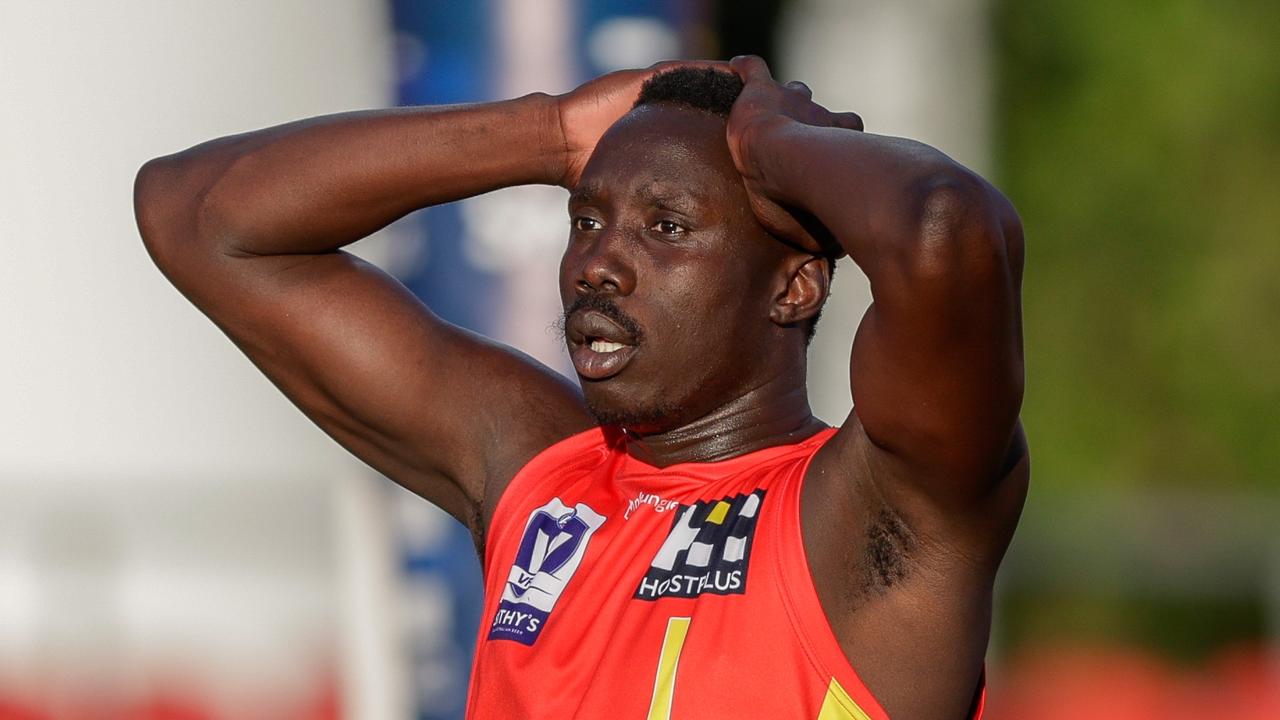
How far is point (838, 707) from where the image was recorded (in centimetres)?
286

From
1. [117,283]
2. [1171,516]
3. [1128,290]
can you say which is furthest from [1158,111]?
[117,283]

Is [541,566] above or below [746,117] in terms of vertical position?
below

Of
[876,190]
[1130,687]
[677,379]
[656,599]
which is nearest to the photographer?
[876,190]

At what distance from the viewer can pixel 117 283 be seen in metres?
6.92

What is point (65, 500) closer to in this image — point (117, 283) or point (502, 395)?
point (117, 283)

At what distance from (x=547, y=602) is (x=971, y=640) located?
76 centimetres

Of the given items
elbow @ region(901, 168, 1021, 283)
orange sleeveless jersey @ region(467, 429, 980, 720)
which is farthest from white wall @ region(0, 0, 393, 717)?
elbow @ region(901, 168, 1021, 283)

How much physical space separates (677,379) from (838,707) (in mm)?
703

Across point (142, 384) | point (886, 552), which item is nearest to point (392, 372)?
point (886, 552)

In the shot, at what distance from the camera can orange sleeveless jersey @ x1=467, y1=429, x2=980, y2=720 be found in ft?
9.48

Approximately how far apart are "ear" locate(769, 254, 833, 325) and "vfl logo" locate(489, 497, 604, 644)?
0.51 m

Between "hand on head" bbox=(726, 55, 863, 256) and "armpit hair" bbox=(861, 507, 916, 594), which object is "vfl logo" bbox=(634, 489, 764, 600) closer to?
"armpit hair" bbox=(861, 507, 916, 594)

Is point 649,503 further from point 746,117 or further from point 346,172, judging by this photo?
point 346,172

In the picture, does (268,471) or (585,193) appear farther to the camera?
(268,471)
